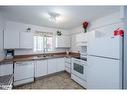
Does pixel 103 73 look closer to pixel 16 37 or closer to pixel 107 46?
pixel 107 46

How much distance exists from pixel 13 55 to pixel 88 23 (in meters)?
3.15

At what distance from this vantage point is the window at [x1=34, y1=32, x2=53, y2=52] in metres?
3.74

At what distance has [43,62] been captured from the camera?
3.20 m

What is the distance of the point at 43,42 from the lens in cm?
394

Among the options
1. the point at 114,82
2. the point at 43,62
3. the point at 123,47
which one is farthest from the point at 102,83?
the point at 43,62

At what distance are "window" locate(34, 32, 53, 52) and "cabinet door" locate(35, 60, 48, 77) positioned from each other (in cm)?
83

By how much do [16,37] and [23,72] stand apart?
4.08 ft

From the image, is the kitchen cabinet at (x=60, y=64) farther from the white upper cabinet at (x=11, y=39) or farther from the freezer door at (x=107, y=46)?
the freezer door at (x=107, y=46)

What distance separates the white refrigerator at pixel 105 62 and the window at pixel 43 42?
249 centimetres

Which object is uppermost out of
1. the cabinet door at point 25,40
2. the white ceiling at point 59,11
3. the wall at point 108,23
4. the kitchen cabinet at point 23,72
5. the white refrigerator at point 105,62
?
the white ceiling at point 59,11

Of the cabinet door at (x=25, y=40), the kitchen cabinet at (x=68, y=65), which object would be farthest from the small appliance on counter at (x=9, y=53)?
the kitchen cabinet at (x=68, y=65)

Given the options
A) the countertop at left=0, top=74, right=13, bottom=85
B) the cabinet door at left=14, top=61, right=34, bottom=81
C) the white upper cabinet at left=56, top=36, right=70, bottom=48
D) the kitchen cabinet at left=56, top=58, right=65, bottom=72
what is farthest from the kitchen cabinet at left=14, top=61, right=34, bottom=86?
the white upper cabinet at left=56, top=36, right=70, bottom=48

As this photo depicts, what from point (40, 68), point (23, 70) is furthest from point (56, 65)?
point (23, 70)

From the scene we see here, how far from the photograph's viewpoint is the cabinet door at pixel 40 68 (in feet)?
9.93
